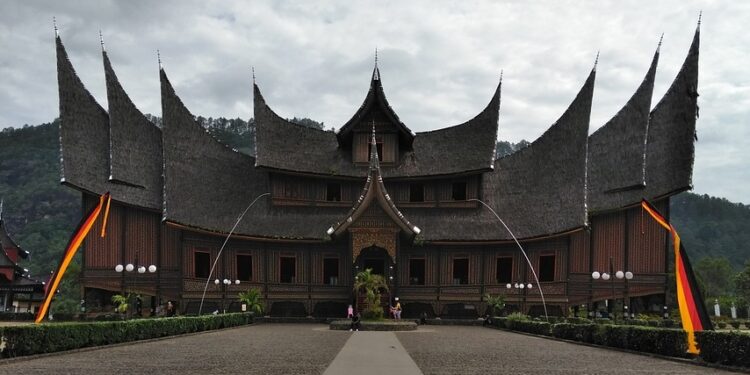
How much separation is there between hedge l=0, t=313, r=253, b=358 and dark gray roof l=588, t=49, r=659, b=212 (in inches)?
880

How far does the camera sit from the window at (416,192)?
4019 cm

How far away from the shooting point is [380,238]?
113ft

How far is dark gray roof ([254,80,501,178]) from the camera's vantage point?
3934cm

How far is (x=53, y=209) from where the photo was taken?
10031 centimetres

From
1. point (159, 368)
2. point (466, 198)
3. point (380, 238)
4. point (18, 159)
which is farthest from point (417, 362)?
point (18, 159)

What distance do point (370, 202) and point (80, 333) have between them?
19419mm

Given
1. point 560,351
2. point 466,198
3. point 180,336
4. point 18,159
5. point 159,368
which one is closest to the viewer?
point 159,368

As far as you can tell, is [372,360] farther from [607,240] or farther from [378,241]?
[607,240]

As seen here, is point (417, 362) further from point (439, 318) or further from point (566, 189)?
point (566, 189)

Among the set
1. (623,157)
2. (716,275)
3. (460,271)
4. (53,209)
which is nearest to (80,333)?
(460,271)

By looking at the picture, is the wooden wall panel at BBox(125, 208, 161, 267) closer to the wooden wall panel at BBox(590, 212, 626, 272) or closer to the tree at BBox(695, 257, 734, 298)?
the wooden wall panel at BBox(590, 212, 626, 272)

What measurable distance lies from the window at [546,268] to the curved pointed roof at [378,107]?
1004 centimetres

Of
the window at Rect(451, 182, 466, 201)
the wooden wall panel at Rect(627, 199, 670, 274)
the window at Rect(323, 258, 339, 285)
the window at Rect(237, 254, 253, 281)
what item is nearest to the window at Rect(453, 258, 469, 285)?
the window at Rect(451, 182, 466, 201)

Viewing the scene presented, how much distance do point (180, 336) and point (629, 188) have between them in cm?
2389
